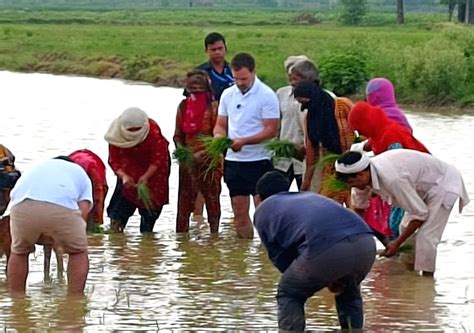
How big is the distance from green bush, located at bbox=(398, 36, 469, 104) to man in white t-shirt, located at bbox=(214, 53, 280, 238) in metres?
19.7

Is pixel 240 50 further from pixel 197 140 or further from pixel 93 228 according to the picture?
pixel 93 228

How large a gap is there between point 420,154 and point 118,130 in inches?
135

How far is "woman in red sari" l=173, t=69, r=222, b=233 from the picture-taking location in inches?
510

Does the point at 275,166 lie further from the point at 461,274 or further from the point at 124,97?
the point at 124,97

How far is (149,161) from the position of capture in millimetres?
12938

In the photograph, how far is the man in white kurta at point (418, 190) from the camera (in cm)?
997

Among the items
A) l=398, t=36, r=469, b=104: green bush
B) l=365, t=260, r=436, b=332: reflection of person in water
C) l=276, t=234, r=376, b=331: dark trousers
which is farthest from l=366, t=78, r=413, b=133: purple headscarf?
l=398, t=36, r=469, b=104: green bush

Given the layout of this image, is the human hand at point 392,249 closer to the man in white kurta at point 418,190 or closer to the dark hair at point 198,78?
the man in white kurta at point 418,190

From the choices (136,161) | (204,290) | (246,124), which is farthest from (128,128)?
(204,290)

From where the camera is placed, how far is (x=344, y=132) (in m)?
11.9

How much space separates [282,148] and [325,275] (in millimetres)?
4086

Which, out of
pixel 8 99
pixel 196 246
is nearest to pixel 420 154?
pixel 196 246

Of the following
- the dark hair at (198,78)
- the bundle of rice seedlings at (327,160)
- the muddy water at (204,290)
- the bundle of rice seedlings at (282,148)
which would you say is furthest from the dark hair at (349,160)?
the dark hair at (198,78)

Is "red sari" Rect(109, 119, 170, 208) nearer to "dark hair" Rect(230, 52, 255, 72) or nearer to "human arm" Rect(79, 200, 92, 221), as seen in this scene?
"dark hair" Rect(230, 52, 255, 72)
